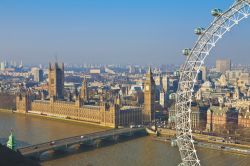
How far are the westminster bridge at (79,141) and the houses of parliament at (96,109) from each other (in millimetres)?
4587

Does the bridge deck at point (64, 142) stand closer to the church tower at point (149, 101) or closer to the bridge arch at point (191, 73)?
the church tower at point (149, 101)

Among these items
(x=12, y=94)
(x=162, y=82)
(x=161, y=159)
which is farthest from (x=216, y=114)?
(x=162, y=82)

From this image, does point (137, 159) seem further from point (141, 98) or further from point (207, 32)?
point (141, 98)

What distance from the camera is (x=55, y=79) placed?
50.5m

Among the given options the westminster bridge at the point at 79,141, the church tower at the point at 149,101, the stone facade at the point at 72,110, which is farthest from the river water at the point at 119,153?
the church tower at the point at 149,101

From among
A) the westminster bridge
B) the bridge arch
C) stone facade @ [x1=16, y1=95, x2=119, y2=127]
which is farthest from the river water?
the bridge arch

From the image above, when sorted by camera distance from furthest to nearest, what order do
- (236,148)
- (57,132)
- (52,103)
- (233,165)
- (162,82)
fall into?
(162,82)
(52,103)
(57,132)
(236,148)
(233,165)

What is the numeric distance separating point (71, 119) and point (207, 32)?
1201 inches

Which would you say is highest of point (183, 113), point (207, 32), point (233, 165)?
point (207, 32)

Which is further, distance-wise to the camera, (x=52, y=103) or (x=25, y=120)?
(x=52, y=103)

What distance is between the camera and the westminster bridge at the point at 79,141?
22.2m

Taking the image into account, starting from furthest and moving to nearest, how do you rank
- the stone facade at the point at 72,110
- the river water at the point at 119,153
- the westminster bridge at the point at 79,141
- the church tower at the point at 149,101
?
the church tower at the point at 149,101 < the stone facade at the point at 72,110 < the westminster bridge at the point at 79,141 < the river water at the point at 119,153

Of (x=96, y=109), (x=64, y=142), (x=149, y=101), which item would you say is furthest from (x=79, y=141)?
(x=149, y=101)

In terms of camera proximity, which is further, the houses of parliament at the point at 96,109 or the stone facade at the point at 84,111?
the houses of parliament at the point at 96,109
